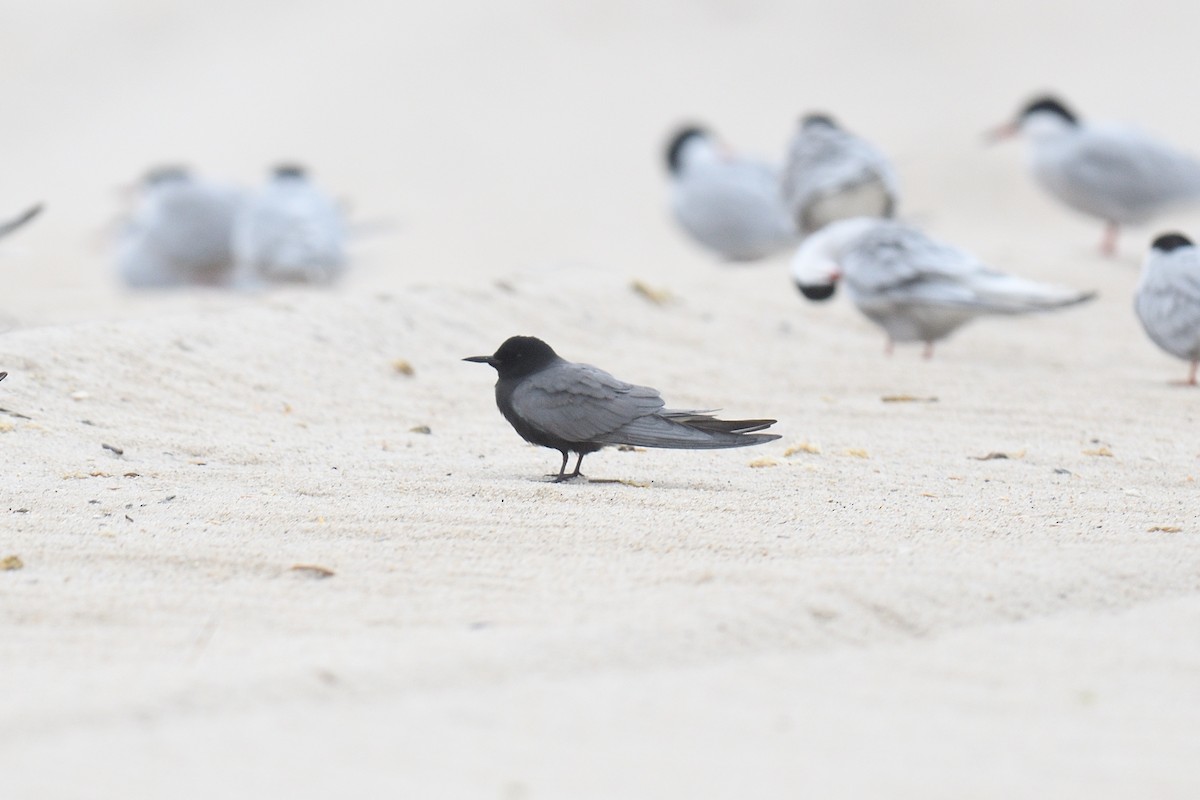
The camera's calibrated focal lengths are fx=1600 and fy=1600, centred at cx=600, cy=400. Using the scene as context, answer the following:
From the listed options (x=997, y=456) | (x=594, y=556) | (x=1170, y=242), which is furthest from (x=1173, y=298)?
(x=594, y=556)

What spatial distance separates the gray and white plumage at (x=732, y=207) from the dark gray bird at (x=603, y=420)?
20.9 ft

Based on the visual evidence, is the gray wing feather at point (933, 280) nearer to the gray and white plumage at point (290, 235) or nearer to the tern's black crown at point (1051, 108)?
the tern's black crown at point (1051, 108)

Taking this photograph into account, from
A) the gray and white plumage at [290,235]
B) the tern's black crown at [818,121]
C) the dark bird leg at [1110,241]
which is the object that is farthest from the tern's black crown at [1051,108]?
the gray and white plumage at [290,235]

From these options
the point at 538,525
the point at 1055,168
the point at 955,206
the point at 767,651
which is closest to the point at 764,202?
the point at 1055,168

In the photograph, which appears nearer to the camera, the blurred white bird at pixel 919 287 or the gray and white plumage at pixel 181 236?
the blurred white bird at pixel 919 287

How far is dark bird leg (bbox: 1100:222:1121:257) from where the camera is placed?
→ 28.5 ft

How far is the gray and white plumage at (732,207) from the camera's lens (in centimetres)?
1033

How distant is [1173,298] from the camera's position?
18.3ft

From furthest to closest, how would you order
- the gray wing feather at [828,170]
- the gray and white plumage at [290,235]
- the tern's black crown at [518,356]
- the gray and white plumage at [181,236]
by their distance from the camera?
the gray and white plumage at [181,236] → the gray and white plumage at [290,235] → the gray wing feather at [828,170] → the tern's black crown at [518,356]

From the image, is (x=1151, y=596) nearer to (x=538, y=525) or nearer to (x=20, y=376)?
(x=538, y=525)

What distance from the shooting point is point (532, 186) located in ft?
56.6

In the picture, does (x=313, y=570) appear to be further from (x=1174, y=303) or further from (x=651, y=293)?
(x=651, y=293)

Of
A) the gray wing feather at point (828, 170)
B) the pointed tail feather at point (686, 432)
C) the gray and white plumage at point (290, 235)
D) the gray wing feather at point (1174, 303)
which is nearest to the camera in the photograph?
the pointed tail feather at point (686, 432)

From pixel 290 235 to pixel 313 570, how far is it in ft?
22.9
